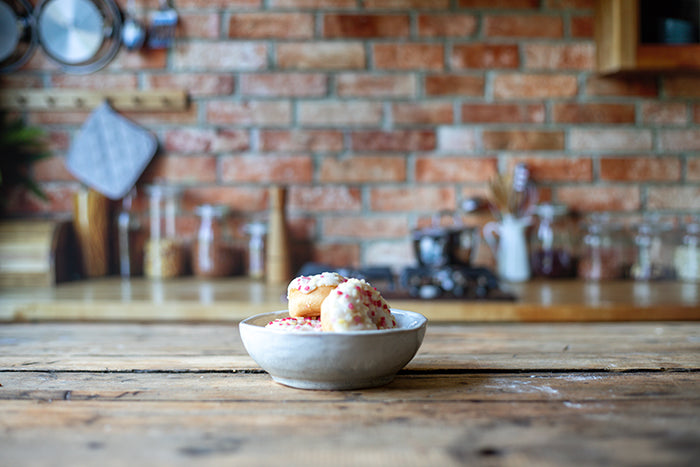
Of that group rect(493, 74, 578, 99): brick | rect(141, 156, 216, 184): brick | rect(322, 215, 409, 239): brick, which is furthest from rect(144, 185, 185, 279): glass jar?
rect(493, 74, 578, 99): brick

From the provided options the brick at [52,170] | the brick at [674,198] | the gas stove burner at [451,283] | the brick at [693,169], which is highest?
the brick at [52,170]

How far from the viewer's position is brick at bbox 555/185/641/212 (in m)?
2.08

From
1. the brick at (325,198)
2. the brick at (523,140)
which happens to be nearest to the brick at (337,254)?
the brick at (325,198)

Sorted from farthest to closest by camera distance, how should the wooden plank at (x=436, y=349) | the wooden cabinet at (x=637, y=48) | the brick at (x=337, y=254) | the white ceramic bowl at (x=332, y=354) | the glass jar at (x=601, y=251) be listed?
1. the brick at (x=337, y=254)
2. the glass jar at (x=601, y=251)
3. the wooden cabinet at (x=637, y=48)
4. the wooden plank at (x=436, y=349)
5. the white ceramic bowl at (x=332, y=354)

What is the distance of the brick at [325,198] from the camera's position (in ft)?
6.85

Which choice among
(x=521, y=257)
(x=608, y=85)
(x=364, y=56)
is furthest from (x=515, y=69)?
(x=521, y=257)

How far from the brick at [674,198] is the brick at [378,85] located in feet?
2.98

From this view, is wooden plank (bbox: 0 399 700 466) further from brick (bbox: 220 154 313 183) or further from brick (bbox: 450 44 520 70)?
brick (bbox: 450 44 520 70)

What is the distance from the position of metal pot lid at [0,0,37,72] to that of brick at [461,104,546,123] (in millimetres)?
1541

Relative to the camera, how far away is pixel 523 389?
671 millimetres

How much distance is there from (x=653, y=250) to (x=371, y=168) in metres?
1.00

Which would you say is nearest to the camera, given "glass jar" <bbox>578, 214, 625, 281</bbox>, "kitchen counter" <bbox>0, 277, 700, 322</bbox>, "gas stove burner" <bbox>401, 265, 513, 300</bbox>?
"kitchen counter" <bbox>0, 277, 700, 322</bbox>

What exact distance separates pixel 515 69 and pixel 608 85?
0.33 meters

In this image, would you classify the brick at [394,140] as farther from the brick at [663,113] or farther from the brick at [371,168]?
the brick at [663,113]
